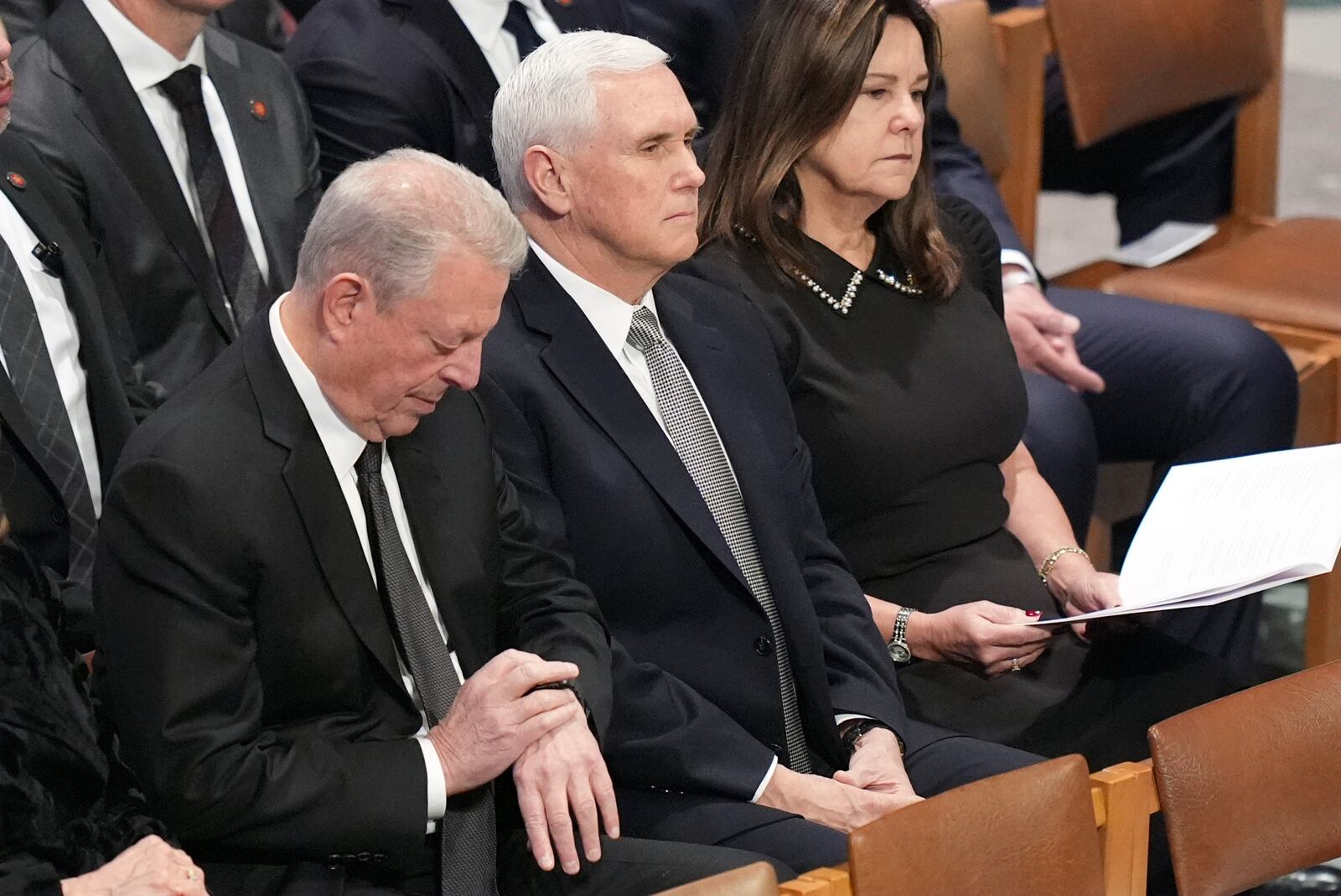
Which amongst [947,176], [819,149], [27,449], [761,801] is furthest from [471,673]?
[947,176]

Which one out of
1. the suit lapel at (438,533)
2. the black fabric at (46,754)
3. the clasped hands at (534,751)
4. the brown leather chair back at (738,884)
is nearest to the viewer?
the brown leather chair back at (738,884)

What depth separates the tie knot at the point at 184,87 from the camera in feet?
8.75

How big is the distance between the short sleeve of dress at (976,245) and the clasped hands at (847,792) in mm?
854

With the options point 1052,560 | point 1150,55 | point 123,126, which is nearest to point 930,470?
point 1052,560

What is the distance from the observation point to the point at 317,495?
1.95 meters

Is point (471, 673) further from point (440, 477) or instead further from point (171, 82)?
point (171, 82)

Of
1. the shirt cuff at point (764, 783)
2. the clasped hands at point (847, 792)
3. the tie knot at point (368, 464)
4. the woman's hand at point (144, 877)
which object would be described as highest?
the tie knot at point (368, 464)

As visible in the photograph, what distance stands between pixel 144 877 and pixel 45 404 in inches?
29.9

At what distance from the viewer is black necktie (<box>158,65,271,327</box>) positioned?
2668mm

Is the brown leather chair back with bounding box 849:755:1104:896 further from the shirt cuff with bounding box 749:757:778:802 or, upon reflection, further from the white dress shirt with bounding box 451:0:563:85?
the white dress shirt with bounding box 451:0:563:85

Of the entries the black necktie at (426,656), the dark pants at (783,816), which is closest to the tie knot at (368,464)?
the black necktie at (426,656)

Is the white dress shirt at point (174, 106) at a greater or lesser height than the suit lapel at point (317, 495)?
greater

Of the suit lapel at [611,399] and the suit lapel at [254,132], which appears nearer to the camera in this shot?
the suit lapel at [611,399]

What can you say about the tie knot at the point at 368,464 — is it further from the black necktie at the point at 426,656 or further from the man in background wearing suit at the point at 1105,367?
the man in background wearing suit at the point at 1105,367
